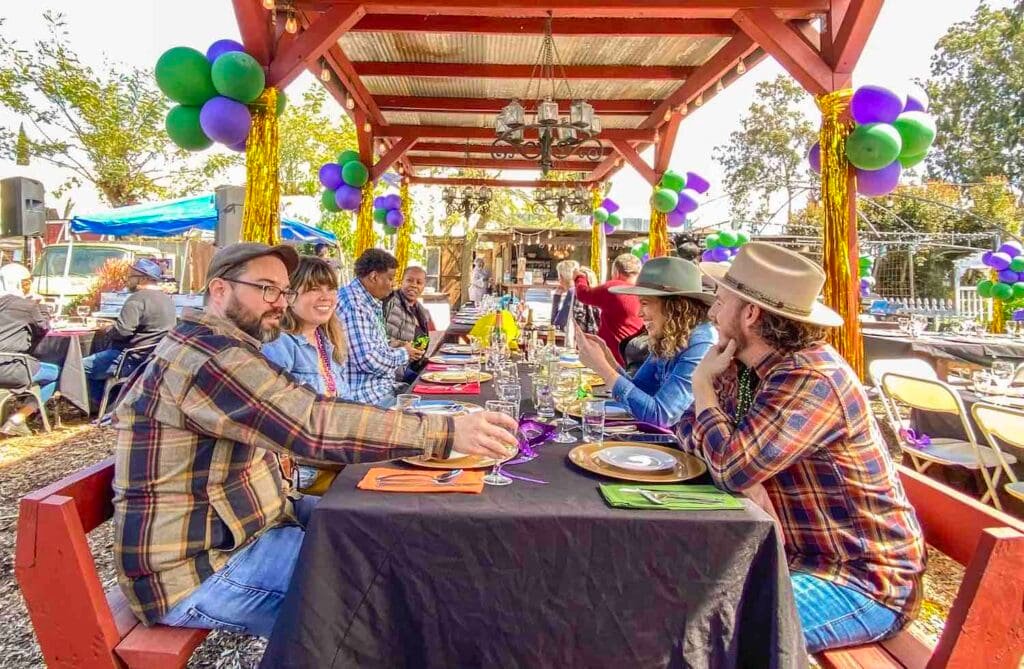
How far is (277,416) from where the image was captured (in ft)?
4.23

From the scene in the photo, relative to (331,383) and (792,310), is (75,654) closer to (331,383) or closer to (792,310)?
(331,383)

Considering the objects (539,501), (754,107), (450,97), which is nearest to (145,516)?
(539,501)

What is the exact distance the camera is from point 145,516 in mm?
1331

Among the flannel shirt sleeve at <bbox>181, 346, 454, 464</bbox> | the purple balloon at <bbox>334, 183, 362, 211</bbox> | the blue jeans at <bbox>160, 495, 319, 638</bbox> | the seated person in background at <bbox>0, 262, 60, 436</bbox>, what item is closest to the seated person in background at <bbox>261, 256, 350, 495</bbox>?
the blue jeans at <bbox>160, 495, 319, 638</bbox>

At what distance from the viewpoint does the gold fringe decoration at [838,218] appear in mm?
4242

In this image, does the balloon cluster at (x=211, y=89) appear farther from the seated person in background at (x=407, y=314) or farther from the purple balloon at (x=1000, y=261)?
the purple balloon at (x=1000, y=261)

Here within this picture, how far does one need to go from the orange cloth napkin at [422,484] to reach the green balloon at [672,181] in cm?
714

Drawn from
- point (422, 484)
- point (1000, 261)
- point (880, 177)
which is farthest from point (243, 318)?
point (1000, 261)

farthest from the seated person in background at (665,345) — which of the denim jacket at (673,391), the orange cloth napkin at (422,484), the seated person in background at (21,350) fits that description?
the seated person in background at (21,350)

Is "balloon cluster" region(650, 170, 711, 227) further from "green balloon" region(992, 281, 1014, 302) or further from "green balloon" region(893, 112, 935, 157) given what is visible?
"green balloon" region(992, 281, 1014, 302)

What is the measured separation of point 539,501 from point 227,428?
700 mm

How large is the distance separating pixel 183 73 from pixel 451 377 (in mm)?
3061

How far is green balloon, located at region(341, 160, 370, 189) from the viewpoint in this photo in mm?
8312

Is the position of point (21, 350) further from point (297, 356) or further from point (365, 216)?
point (365, 216)
